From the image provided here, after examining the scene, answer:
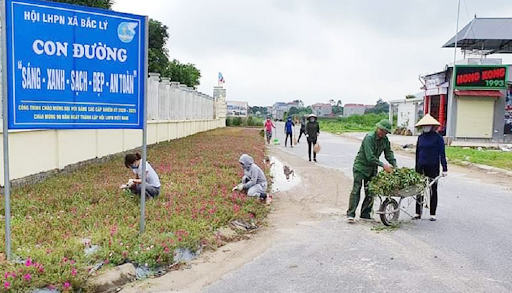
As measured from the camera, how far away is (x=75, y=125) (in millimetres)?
5164

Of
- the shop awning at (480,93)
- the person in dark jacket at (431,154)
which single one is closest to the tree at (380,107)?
the shop awning at (480,93)

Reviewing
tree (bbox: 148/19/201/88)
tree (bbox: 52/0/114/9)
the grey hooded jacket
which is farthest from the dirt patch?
tree (bbox: 148/19/201/88)

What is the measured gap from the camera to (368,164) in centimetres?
716

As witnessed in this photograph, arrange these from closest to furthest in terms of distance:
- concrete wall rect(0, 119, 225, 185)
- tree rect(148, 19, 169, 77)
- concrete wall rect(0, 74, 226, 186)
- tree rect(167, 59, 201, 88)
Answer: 1. concrete wall rect(0, 119, 225, 185)
2. concrete wall rect(0, 74, 226, 186)
3. tree rect(148, 19, 169, 77)
4. tree rect(167, 59, 201, 88)

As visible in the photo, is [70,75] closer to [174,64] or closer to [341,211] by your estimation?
[341,211]

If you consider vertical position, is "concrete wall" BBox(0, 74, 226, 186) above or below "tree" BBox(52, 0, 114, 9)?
below

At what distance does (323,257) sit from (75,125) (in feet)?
10.3

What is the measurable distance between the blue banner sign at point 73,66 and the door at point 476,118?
25804 millimetres

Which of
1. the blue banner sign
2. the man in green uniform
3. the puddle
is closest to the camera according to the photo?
the blue banner sign

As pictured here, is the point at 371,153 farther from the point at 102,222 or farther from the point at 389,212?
the point at 102,222

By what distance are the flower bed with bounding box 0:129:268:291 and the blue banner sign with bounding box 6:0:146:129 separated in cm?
122

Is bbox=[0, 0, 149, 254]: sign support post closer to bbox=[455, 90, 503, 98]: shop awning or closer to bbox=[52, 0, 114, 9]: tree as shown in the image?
bbox=[52, 0, 114, 9]: tree

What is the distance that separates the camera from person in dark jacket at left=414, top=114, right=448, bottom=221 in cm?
733

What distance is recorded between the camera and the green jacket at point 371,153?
23.1ft
